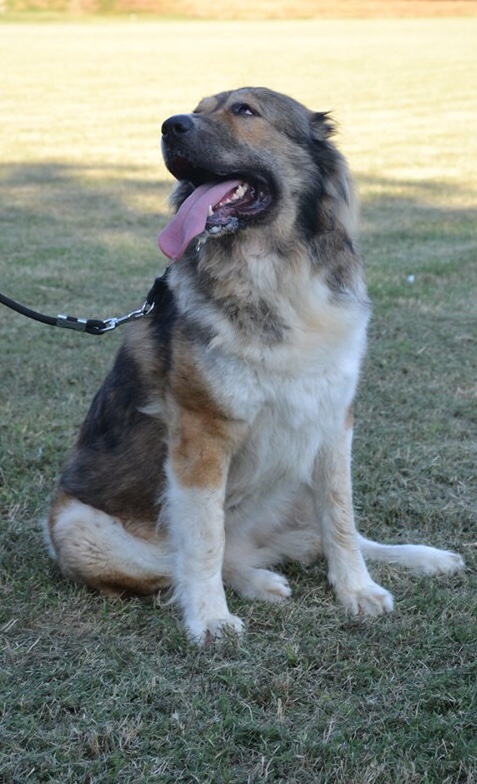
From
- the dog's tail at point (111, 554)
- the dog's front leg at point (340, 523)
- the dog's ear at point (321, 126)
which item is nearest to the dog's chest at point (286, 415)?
the dog's front leg at point (340, 523)

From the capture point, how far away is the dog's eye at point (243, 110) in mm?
3547

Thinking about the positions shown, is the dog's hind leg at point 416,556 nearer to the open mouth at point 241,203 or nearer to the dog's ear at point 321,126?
the open mouth at point 241,203

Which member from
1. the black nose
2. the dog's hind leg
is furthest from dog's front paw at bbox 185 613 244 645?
the black nose

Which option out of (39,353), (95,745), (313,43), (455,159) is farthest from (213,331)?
(313,43)

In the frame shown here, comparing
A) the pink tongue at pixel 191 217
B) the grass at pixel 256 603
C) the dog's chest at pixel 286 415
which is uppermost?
the pink tongue at pixel 191 217

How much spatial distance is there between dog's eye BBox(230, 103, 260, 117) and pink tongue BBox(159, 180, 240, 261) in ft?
0.84

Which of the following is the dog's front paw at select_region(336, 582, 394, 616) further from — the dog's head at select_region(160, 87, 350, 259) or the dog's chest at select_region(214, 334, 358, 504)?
the dog's head at select_region(160, 87, 350, 259)

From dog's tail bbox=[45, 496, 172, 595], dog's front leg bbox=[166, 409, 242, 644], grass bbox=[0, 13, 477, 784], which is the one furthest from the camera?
dog's tail bbox=[45, 496, 172, 595]

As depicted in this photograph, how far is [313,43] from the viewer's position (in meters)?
36.2

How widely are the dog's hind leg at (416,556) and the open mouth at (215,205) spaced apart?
4.87ft

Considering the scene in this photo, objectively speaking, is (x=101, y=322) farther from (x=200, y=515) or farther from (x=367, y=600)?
(x=367, y=600)

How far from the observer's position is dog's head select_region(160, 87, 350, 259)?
3.40 metres

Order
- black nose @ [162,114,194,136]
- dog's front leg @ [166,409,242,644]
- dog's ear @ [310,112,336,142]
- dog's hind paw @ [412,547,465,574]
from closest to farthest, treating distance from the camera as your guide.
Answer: black nose @ [162,114,194,136] → dog's front leg @ [166,409,242,644] → dog's ear @ [310,112,336,142] → dog's hind paw @ [412,547,465,574]

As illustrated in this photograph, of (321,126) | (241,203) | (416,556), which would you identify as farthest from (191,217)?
(416,556)
